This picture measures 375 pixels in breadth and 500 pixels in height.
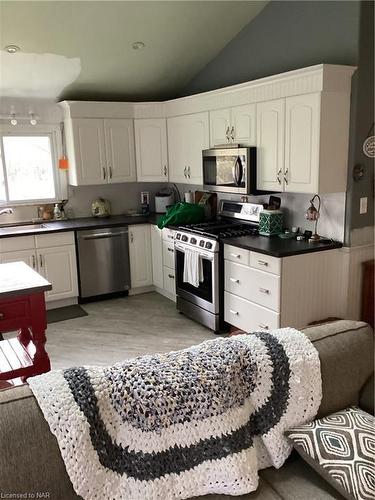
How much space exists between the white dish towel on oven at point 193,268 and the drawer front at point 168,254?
1.79 feet

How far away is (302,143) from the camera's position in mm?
3404

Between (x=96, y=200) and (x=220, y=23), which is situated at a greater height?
(x=220, y=23)

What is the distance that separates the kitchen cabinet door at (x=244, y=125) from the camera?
3840mm

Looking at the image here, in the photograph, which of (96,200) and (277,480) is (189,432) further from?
(96,200)

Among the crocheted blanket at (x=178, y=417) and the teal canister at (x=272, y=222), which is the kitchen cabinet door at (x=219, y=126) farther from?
the crocheted blanket at (x=178, y=417)

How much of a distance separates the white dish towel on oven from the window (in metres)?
2.03

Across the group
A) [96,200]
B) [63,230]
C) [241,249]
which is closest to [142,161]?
[96,200]

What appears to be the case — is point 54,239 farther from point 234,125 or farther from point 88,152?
point 234,125

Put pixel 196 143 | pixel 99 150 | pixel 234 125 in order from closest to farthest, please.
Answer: pixel 234 125, pixel 196 143, pixel 99 150

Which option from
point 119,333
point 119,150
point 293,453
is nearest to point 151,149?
point 119,150

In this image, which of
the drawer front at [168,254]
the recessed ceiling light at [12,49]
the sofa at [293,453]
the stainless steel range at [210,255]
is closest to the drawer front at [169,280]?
the drawer front at [168,254]

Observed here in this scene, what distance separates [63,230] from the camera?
4676mm

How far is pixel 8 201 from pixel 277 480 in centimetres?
437

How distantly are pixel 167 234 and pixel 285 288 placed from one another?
1.78 m
